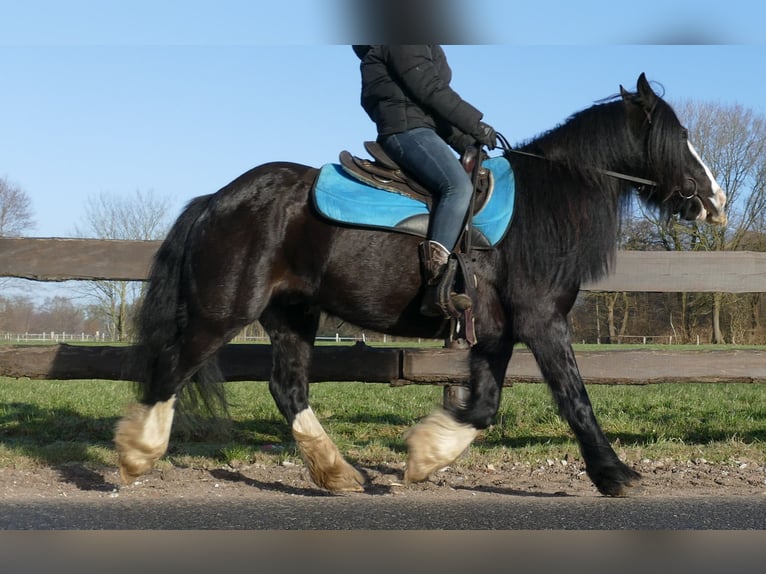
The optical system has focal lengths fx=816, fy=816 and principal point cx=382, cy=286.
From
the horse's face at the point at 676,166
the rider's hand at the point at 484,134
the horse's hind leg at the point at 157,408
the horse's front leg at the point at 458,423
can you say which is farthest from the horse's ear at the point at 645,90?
→ the horse's hind leg at the point at 157,408

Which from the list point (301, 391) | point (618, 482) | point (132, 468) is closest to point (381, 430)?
point (301, 391)

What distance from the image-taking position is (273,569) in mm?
2742

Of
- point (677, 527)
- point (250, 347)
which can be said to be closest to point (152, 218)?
point (250, 347)

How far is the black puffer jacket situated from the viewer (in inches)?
209

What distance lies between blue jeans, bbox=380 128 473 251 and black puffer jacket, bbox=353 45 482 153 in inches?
5.2

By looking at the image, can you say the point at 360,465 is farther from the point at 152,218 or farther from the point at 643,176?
the point at 152,218

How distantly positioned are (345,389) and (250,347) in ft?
21.8

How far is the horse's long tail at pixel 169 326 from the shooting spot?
559cm

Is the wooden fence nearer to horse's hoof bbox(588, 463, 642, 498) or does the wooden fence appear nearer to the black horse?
the black horse

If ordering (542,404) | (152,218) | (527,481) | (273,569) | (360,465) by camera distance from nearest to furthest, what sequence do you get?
(273,569) → (527,481) → (360,465) → (542,404) → (152,218)

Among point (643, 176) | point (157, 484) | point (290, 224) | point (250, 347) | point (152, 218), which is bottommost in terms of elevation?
point (157, 484)

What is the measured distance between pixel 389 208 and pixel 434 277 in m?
0.55

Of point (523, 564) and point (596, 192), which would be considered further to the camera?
point (596, 192)

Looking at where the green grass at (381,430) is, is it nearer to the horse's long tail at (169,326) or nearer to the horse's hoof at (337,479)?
the horse's long tail at (169,326)
